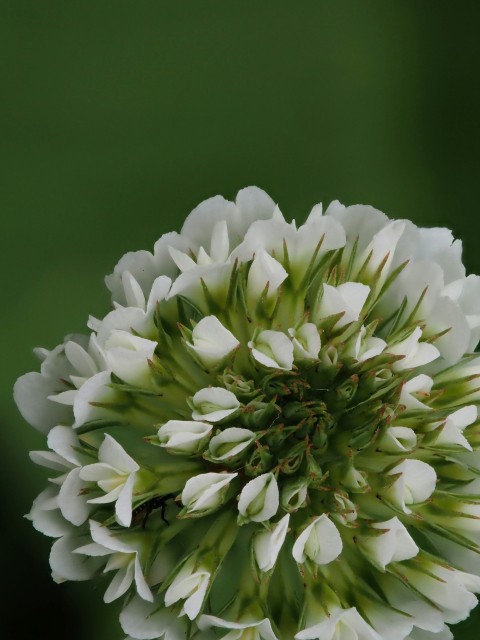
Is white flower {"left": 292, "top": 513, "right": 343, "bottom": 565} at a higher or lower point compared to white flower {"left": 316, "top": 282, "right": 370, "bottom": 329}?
lower

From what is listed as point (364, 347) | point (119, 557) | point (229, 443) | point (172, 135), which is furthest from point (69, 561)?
point (172, 135)

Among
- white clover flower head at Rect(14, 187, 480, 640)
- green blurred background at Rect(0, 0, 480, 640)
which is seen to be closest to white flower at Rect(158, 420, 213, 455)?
white clover flower head at Rect(14, 187, 480, 640)

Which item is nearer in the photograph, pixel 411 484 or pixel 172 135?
pixel 411 484

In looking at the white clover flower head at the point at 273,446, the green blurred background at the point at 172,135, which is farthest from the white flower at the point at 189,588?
the green blurred background at the point at 172,135

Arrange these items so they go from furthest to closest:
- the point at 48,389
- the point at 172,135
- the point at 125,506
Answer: the point at 172,135, the point at 48,389, the point at 125,506

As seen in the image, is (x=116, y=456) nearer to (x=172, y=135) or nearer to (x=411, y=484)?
(x=411, y=484)

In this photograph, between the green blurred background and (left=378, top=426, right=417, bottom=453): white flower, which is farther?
the green blurred background

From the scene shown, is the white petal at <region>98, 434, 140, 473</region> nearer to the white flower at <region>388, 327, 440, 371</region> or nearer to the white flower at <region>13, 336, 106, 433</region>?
the white flower at <region>13, 336, 106, 433</region>
